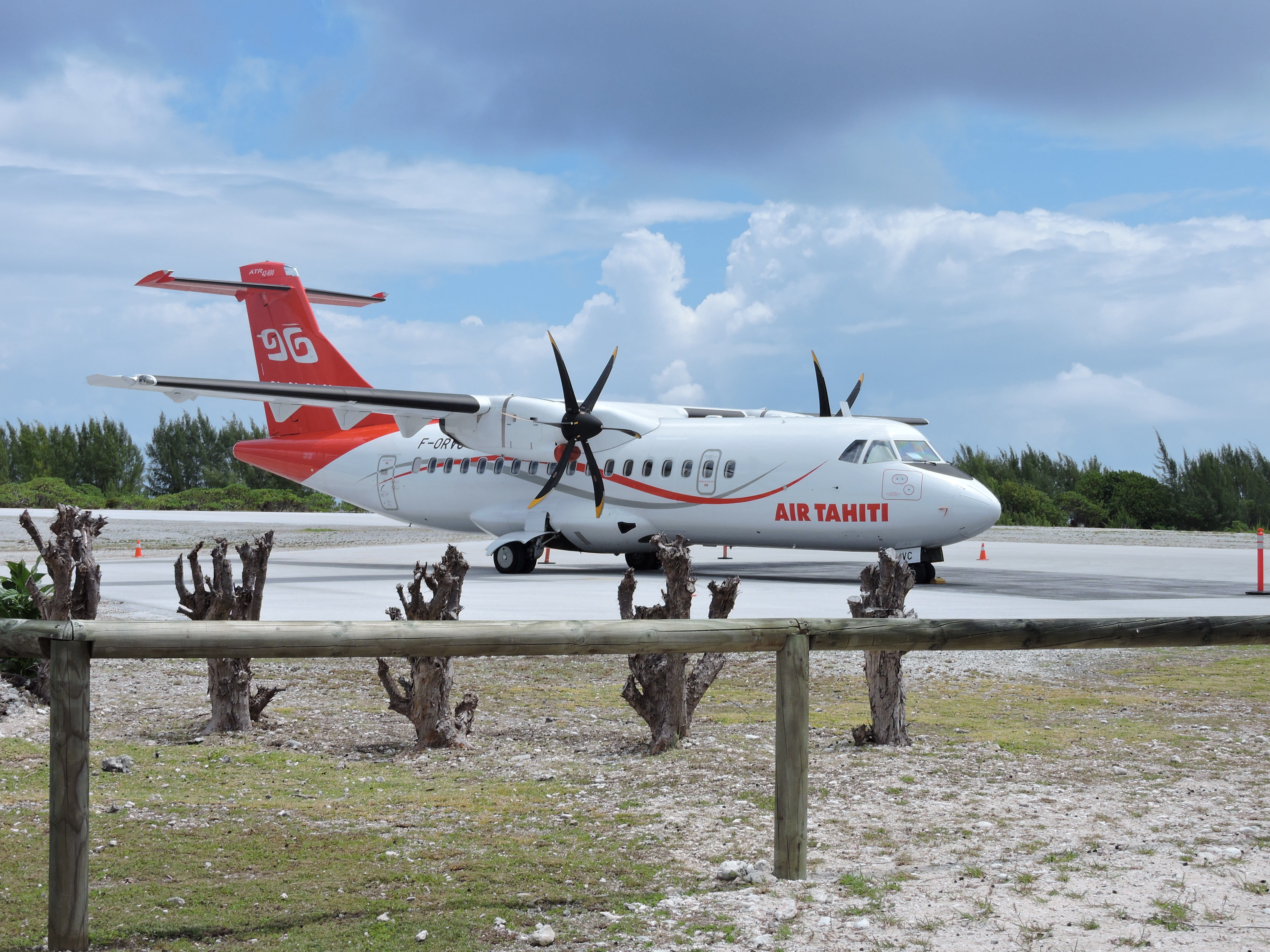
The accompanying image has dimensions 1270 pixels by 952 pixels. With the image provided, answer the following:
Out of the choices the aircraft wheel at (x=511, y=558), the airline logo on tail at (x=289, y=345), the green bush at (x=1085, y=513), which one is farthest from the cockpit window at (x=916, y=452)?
the green bush at (x=1085, y=513)

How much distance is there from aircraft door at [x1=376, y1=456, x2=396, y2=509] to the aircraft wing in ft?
7.46

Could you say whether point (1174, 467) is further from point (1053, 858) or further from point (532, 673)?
point (1053, 858)

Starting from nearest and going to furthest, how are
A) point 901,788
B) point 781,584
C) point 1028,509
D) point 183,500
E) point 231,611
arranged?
point 901,788 < point 231,611 < point 781,584 < point 1028,509 < point 183,500

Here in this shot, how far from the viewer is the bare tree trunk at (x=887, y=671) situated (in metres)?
7.12

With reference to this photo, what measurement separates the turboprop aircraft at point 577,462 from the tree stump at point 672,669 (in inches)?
381

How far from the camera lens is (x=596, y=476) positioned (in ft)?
66.5

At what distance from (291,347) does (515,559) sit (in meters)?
7.95

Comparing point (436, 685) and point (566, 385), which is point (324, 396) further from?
point (436, 685)

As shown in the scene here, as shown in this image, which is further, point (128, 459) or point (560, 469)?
point (128, 459)

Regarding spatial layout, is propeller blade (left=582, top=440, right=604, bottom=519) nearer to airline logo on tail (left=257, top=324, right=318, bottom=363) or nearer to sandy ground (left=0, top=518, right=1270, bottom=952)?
airline logo on tail (left=257, top=324, right=318, bottom=363)

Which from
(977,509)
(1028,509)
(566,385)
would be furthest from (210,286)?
(1028,509)

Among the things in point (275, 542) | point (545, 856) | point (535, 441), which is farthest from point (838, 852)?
point (275, 542)

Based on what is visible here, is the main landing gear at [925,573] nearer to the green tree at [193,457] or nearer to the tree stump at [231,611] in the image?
the tree stump at [231,611]

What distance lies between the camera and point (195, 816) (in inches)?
221
